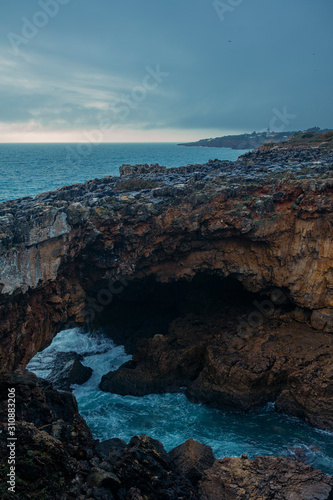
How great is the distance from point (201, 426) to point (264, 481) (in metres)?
5.02

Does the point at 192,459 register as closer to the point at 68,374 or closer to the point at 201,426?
the point at 201,426

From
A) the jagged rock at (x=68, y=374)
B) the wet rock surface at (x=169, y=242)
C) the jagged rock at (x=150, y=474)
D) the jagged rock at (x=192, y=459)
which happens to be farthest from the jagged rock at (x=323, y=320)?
the jagged rock at (x=68, y=374)

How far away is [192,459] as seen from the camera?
40.7ft

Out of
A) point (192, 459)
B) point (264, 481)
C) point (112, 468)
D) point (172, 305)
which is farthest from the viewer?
point (172, 305)

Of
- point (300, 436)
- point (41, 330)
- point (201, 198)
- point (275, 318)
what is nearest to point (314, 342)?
point (275, 318)

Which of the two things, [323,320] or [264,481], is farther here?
[323,320]

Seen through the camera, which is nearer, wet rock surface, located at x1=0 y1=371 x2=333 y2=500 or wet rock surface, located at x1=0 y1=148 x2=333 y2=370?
wet rock surface, located at x1=0 y1=371 x2=333 y2=500

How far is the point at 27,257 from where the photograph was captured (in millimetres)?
14727

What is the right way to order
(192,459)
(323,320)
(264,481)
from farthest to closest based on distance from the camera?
(323,320) < (192,459) < (264,481)

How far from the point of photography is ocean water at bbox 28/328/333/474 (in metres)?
14.2

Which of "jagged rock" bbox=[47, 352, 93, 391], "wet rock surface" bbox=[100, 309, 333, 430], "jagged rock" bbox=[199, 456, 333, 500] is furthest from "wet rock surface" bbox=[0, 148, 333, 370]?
"jagged rock" bbox=[199, 456, 333, 500]

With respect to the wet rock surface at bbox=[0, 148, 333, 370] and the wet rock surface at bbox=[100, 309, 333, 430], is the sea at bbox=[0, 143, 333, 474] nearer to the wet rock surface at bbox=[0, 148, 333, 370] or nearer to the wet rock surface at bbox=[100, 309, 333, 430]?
the wet rock surface at bbox=[100, 309, 333, 430]

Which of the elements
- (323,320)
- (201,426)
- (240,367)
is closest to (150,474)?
(201,426)

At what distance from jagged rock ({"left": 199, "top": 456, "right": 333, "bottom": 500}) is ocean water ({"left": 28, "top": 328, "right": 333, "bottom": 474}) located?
2028mm
